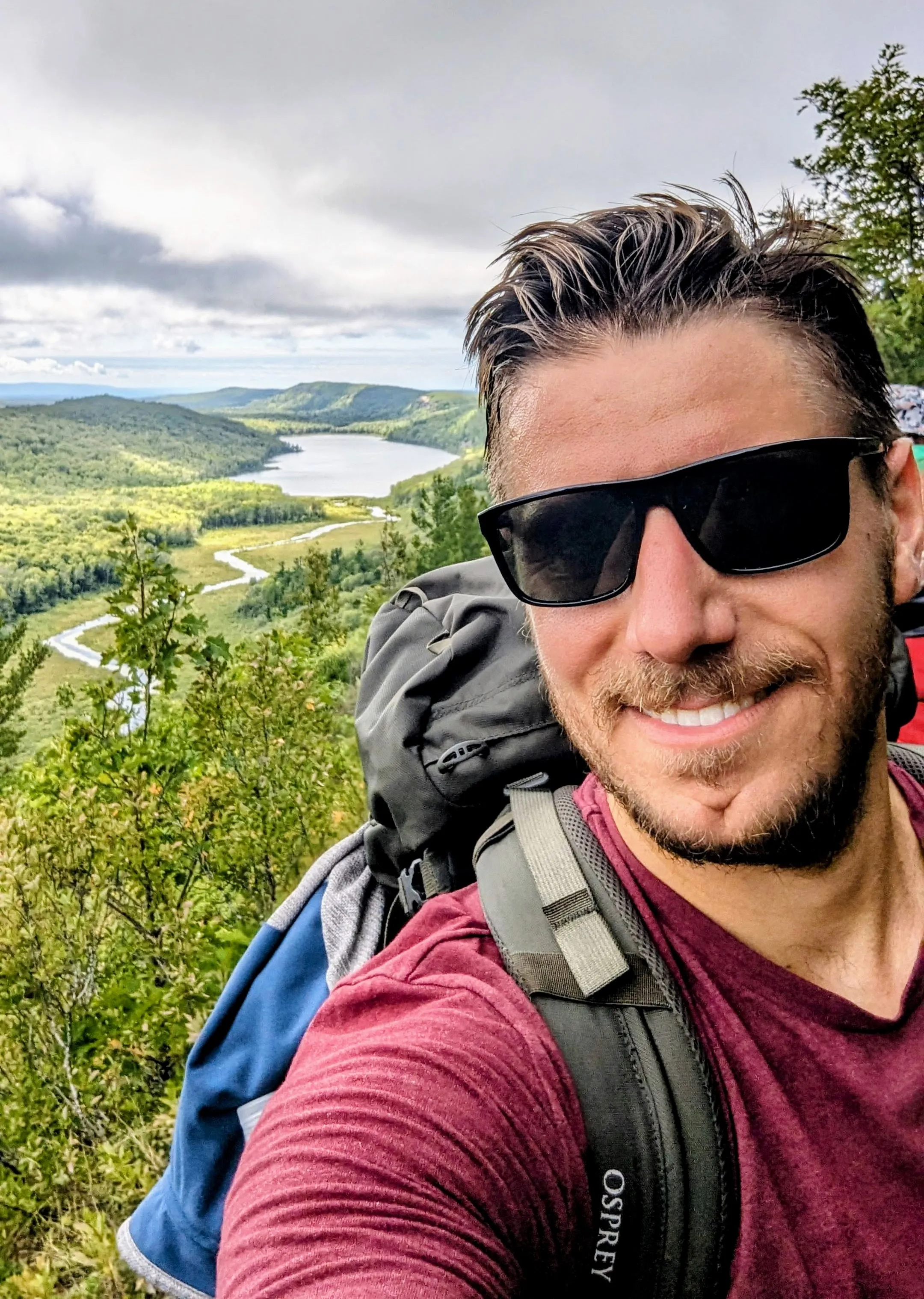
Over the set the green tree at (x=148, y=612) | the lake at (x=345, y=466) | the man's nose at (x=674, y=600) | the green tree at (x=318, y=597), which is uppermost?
the lake at (x=345, y=466)

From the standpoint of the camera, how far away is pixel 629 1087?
105 centimetres

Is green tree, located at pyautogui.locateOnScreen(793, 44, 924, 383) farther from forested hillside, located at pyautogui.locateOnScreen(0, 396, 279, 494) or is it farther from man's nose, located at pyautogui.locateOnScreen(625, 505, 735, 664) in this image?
forested hillside, located at pyautogui.locateOnScreen(0, 396, 279, 494)

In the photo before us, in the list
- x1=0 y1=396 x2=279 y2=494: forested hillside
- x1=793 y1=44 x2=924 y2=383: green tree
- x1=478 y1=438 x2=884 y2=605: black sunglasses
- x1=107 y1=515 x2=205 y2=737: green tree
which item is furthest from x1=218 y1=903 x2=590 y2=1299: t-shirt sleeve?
x1=0 y1=396 x2=279 y2=494: forested hillside

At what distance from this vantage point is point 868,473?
4.60 feet

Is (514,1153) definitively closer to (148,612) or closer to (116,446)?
(148,612)

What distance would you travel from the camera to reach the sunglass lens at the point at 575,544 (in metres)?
1.37

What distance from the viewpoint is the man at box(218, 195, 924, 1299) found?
1011mm

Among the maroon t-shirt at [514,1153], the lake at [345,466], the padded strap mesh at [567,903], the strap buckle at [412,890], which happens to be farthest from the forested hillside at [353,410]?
the maroon t-shirt at [514,1153]

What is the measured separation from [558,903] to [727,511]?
685 mm

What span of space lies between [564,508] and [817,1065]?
3.10ft

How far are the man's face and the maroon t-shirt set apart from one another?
0.94ft

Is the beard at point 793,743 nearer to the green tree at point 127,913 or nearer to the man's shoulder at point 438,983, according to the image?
the man's shoulder at point 438,983

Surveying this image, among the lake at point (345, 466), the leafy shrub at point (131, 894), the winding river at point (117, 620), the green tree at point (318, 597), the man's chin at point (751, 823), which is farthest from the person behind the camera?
the lake at point (345, 466)

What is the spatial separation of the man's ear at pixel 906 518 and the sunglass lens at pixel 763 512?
255 millimetres
